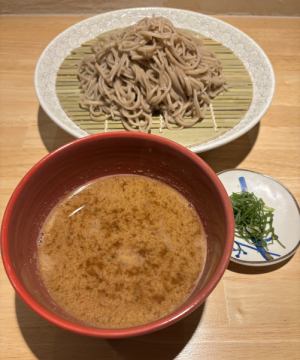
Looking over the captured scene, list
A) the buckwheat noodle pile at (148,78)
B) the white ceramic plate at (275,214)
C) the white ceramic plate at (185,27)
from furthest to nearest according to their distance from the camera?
the buckwheat noodle pile at (148,78) < the white ceramic plate at (185,27) < the white ceramic plate at (275,214)

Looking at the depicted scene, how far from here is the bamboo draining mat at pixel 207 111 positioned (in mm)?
1360

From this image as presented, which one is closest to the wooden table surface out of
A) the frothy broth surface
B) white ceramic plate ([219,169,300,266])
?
white ceramic plate ([219,169,300,266])

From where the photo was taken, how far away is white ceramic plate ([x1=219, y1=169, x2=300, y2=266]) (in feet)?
3.55

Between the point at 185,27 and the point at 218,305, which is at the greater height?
the point at 185,27

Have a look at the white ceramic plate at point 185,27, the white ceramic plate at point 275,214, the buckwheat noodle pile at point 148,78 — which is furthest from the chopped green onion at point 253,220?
the buckwheat noodle pile at point 148,78

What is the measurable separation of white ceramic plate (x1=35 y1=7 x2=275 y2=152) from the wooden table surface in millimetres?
147

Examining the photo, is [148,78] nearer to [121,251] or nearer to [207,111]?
[207,111]

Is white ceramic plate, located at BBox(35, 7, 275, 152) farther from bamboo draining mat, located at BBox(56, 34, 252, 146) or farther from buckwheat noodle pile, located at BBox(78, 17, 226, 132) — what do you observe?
buckwheat noodle pile, located at BBox(78, 17, 226, 132)

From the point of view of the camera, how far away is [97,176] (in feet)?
3.51

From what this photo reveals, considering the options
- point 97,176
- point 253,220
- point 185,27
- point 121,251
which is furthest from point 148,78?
point 121,251

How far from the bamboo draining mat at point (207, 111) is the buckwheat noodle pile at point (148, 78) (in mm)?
35

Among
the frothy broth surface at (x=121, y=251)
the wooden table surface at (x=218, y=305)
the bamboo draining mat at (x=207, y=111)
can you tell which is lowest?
the wooden table surface at (x=218, y=305)

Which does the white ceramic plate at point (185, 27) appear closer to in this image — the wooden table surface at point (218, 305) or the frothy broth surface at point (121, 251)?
the wooden table surface at point (218, 305)

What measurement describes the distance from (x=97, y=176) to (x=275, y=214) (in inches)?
23.8
